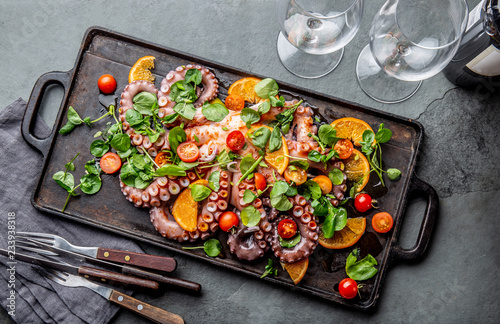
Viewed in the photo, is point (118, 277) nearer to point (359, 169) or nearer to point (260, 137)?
point (260, 137)

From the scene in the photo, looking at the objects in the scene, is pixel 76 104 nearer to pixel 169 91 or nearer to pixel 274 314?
pixel 169 91

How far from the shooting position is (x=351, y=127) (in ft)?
10.8

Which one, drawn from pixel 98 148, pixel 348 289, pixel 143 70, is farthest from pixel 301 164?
pixel 98 148

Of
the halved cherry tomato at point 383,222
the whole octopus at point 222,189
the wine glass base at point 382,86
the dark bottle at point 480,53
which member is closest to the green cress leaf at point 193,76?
the whole octopus at point 222,189

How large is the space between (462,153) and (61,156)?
352 cm

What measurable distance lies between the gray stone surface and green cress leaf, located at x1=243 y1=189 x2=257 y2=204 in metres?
0.75

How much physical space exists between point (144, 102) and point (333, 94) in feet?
5.41

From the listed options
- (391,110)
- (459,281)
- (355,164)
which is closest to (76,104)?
(355,164)

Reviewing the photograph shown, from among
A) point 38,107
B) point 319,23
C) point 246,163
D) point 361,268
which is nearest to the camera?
Result: point 319,23

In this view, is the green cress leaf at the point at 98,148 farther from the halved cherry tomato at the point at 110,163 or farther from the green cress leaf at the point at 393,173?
the green cress leaf at the point at 393,173

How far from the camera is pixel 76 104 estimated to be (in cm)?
344

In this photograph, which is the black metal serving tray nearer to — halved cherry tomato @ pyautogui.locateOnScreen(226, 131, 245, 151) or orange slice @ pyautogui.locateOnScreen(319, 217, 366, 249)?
orange slice @ pyautogui.locateOnScreen(319, 217, 366, 249)

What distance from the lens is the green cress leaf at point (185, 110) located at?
309 centimetres

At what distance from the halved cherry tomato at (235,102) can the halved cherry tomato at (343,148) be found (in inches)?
33.2
